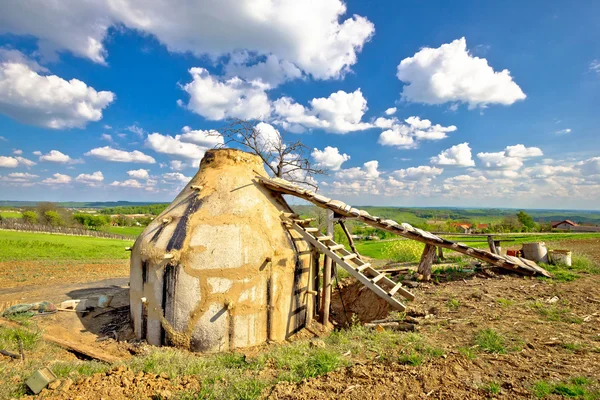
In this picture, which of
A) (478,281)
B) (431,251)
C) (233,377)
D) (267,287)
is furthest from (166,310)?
(478,281)

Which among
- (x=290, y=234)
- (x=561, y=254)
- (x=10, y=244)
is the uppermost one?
(x=290, y=234)

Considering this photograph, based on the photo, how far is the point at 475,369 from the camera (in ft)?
16.7

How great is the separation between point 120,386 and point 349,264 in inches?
223

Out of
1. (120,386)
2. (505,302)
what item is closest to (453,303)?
(505,302)

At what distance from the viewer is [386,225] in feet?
33.7

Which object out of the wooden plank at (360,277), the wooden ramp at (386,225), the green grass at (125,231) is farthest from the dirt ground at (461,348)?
the green grass at (125,231)

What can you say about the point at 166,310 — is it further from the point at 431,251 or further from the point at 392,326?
the point at 431,251

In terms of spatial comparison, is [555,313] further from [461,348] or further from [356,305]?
[356,305]

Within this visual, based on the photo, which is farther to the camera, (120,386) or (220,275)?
(220,275)

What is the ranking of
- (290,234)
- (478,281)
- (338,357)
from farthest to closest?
(478,281), (290,234), (338,357)

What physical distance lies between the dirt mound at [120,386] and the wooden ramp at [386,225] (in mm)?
Answer: 5814

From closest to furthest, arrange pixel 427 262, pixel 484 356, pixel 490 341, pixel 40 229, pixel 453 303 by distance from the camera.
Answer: pixel 484 356
pixel 490 341
pixel 453 303
pixel 427 262
pixel 40 229

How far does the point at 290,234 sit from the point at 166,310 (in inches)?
152

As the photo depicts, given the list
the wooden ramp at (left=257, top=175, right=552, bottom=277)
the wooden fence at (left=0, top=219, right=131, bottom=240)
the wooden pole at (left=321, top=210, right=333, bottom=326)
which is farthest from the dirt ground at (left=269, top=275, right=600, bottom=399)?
the wooden fence at (left=0, top=219, right=131, bottom=240)
